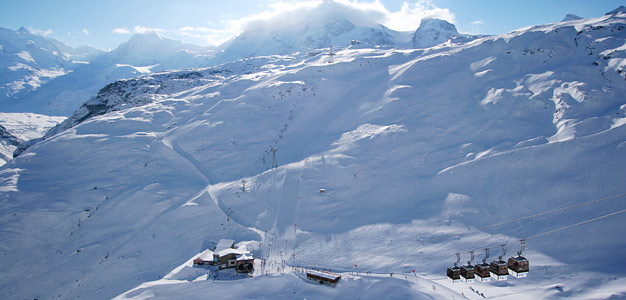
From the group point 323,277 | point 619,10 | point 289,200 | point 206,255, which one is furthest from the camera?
point 619,10

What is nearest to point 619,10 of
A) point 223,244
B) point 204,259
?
point 223,244

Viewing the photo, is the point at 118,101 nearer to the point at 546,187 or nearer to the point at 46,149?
the point at 46,149

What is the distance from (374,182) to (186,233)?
20036mm

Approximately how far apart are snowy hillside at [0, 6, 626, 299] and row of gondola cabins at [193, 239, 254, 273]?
4.63 feet

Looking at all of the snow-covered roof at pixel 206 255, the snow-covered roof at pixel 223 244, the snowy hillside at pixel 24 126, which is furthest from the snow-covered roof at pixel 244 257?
the snowy hillside at pixel 24 126

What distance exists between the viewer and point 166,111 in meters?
66.3

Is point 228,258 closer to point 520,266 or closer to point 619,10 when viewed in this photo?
point 520,266

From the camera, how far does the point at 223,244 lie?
29719 mm

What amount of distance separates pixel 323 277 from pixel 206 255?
11073 millimetres

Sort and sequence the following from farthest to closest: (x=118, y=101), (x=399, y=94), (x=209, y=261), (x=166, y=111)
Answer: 1. (x=118, y=101)
2. (x=166, y=111)
3. (x=399, y=94)
4. (x=209, y=261)

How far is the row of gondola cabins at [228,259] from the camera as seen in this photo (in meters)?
27.2

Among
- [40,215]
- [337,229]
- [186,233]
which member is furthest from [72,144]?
[337,229]

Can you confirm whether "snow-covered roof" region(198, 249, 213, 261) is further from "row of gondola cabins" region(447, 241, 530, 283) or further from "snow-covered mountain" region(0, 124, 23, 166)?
"snow-covered mountain" region(0, 124, 23, 166)

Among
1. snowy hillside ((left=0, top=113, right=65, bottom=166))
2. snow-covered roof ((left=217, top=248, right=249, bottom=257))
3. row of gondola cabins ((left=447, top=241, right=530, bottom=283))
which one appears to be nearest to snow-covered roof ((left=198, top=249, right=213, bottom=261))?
snow-covered roof ((left=217, top=248, right=249, bottom=257))
